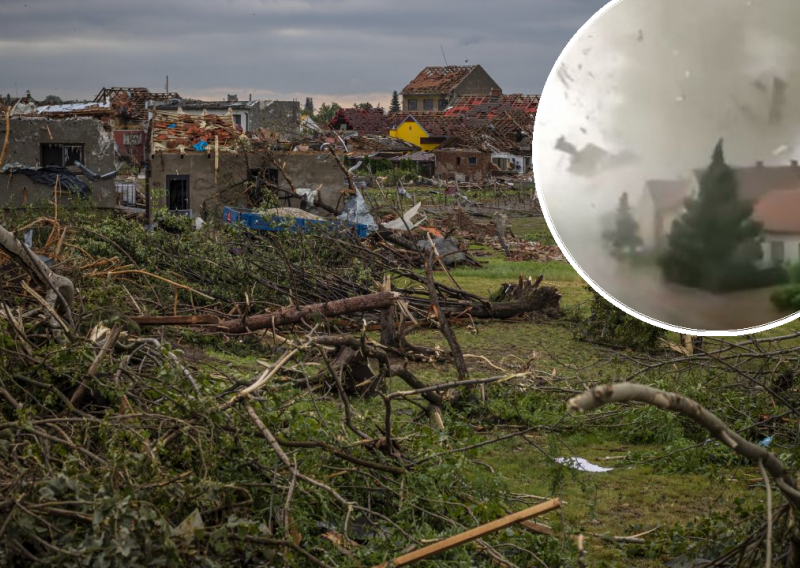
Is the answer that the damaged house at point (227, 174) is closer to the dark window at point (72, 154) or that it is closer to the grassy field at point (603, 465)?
the dark window at point (72, 154)

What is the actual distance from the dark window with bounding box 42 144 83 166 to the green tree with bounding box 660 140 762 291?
1519 centimetres

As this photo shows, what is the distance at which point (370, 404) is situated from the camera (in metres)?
6.70

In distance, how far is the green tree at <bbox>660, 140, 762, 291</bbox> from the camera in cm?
246

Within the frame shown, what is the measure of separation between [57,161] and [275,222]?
598 cm

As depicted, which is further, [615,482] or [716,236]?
[615,482]

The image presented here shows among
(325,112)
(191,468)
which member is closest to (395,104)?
(325,112)

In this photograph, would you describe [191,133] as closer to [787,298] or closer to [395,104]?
[787,298]

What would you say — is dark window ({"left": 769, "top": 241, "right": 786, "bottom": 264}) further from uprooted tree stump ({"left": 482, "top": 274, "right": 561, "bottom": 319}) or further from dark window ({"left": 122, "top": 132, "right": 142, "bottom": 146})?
dark window ({"left": 122, "top": 132, "right": 142, "bottom": 146})

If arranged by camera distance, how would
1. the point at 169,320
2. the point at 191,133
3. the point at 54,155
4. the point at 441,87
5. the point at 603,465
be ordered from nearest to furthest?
1. the point at 603,465
2. the point at 169,320
3. the point at 54,155
4. the point at 191,133
5. the point at 441,87

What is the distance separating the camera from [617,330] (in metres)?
9.50

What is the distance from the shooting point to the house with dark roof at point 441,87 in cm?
5925

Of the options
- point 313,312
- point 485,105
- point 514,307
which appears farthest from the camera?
point 485,105

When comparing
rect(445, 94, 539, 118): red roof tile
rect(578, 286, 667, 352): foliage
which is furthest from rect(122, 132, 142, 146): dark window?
rect(578, 286, 667, 352): foliage

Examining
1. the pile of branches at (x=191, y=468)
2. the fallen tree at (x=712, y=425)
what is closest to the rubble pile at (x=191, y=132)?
the pile of branches at (x=191, y=468)
